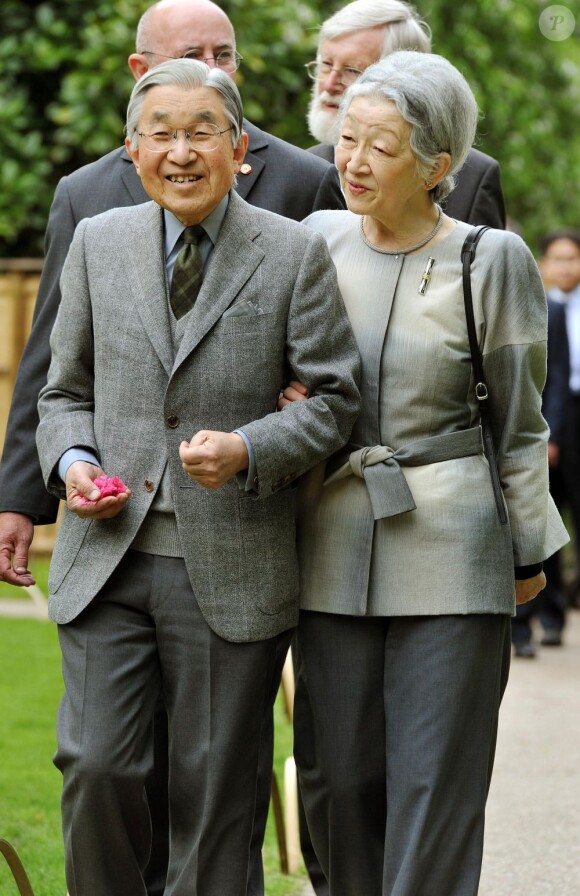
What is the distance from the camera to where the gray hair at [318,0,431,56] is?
172 inches

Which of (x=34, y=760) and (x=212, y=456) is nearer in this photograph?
(x=212, y=456)

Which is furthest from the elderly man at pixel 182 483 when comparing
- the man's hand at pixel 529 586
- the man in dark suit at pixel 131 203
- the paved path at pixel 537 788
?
the paved path at pixel 537 788

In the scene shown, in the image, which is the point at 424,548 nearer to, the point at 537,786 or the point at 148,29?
the point at 148,29

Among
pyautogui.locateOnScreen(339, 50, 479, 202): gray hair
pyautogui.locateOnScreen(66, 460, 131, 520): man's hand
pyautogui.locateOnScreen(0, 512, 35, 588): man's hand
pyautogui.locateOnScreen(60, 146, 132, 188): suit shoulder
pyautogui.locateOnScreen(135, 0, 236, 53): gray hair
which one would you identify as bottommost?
pyautogui.locateOnScreen(0, 512, 35, 588): man's hand

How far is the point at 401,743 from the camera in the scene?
137 inches

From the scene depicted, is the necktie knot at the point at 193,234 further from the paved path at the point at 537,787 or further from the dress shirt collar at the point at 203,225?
the paved path at the point at 537,787

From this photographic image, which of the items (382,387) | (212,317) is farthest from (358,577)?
(212,317)

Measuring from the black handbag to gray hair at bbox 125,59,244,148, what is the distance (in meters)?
0.55

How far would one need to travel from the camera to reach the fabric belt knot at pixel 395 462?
3434 mm

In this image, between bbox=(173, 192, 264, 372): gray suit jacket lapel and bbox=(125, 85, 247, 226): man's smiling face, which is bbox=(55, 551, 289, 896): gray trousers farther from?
bbox=(125, 85, 247, 226): man's smiling face

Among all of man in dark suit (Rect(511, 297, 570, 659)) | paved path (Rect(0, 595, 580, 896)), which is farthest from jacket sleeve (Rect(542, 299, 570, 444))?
paved path (Rect(0, 595, 580, 896))

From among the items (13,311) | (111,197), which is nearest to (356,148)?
(111,197)

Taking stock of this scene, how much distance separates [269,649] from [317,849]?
2.02ft

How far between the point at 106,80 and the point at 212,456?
279 inches
